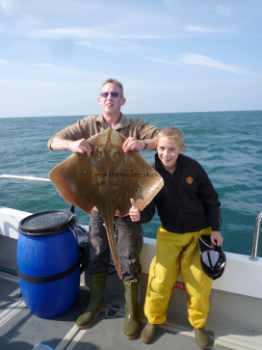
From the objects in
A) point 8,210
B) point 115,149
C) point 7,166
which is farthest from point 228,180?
point 7,166

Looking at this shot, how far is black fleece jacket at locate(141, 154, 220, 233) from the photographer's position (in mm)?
3170

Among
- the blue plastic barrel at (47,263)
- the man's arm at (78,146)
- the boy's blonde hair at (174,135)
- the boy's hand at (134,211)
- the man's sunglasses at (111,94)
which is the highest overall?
the man's sunglasses at (111,94)

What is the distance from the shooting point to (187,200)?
317cm

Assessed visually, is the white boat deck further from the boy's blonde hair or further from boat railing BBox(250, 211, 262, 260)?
the boy's blonde hair

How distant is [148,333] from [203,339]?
525 millimetres

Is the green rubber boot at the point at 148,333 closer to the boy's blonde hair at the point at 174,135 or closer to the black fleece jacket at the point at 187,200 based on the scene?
the black fleece jacket at the point at 187,200

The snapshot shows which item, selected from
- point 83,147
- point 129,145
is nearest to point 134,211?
point 129,145

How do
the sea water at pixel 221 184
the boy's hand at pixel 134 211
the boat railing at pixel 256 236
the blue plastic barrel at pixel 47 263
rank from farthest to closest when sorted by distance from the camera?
1. the sea water at pixel 221 184
2. the blue plastic barrel at pixel 47 263
3. the boat railing at pixel 256 236
4. the boy's hand at pixel 134 211

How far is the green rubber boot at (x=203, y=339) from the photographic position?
10.0 ft

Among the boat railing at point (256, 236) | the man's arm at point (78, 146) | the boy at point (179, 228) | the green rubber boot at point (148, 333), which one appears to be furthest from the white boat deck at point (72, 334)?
the man's arm at point (78, 146)

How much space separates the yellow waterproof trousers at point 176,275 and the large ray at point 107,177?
2.23ft

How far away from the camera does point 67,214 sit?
366 centimetres

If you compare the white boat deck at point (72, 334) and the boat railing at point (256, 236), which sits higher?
the boat railing at point (256, 236)

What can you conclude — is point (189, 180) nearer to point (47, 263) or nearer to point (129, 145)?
point (129, 145)
